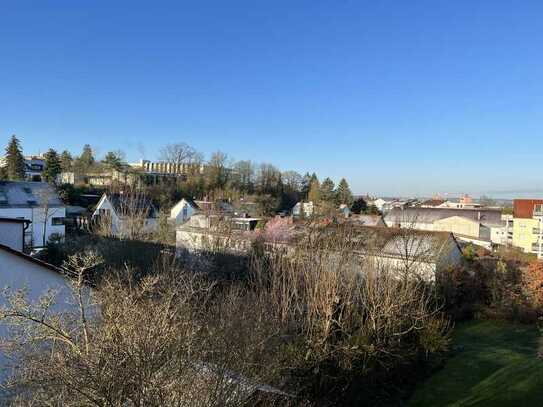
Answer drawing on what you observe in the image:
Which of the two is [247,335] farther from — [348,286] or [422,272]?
[422,272]

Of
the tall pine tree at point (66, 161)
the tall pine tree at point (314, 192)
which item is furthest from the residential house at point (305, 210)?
the tall pine tree at point (66, 161)

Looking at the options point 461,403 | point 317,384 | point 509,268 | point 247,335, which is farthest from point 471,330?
point 247,335

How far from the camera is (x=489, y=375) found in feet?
41.0

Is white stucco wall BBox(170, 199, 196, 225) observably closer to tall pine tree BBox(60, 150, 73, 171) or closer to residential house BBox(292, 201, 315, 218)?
residential house BBox(292, 201, 315, 218)

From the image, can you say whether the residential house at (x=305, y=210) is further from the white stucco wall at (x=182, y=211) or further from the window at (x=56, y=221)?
the window at (x=56, y=221)

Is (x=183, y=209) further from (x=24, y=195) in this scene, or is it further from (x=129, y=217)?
(x=129, y=217)

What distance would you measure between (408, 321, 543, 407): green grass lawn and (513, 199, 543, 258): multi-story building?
29.7 meters

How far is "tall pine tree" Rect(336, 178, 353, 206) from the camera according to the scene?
206 ft

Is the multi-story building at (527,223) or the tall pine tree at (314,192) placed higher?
the tall pine tree at (314,192)

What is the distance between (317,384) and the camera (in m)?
9.59

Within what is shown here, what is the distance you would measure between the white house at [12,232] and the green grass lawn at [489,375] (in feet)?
46.7

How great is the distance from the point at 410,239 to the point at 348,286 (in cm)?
1033

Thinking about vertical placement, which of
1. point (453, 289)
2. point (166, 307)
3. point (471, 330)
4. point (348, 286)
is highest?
point (166, 307)

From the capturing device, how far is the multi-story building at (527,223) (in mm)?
42562
